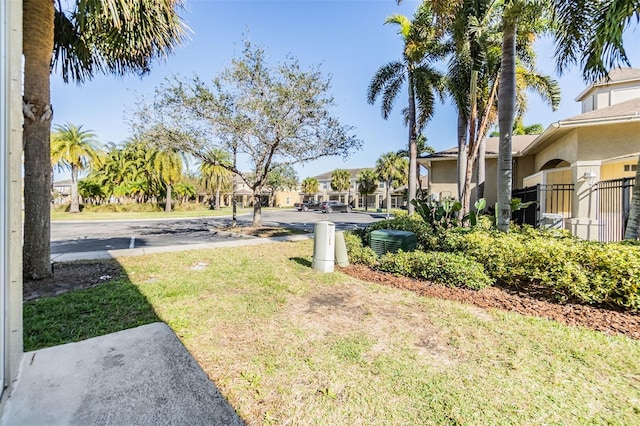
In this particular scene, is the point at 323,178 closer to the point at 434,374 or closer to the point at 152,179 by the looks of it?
the point at 152,179

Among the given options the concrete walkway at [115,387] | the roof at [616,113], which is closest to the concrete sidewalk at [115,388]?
the concrete walkway at [115,387]

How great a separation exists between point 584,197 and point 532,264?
6.86m

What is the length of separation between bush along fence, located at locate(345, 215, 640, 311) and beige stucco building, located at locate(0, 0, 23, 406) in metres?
6.05

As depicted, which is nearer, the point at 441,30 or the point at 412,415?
the point at 412,415

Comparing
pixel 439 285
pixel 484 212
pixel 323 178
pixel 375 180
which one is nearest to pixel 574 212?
pixel 484 212

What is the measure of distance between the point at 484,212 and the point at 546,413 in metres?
16.4

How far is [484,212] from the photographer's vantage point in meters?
16.9

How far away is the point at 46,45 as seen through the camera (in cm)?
552

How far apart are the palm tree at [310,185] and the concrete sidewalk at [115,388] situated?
62862mm

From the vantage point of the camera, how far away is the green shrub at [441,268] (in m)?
5.67

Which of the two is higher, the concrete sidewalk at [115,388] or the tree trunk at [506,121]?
the tree trunk at [506,121]

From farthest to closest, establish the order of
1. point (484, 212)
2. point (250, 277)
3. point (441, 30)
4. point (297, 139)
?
1. point (484, 212)
2. point (297, 139)
3. point (441, 30)
4. point (250, 277)

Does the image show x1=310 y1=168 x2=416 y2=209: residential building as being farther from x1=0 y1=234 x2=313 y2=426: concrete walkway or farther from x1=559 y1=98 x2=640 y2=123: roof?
x1=0 y1=234 x2=313 y2=426: concrete walkway

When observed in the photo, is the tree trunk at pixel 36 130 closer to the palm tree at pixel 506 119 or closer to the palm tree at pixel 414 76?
the palm tree at pixel 506 119
